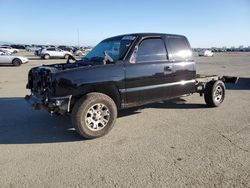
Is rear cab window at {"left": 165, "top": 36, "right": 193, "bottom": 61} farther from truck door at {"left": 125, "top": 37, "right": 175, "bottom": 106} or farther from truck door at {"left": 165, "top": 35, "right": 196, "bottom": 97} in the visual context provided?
truck door at {"left": 125, "top": 37, "right": 175, "bottom": 106}

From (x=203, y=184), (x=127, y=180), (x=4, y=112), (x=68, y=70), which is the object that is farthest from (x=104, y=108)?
(x=4, y=112)

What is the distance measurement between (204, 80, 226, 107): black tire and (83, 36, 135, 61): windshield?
2728 mm

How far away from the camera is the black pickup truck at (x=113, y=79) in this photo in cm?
511

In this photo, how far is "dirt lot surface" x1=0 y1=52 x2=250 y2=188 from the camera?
3.67 meters

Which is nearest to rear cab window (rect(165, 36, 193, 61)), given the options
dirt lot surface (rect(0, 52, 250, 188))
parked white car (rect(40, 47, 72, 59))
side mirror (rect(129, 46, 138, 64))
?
side mirror (rect(129, 46, 138, 64))

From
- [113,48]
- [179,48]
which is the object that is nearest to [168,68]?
[179,48]

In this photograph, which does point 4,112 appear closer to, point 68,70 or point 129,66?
point 68,70

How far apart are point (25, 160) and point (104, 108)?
5.60 ft

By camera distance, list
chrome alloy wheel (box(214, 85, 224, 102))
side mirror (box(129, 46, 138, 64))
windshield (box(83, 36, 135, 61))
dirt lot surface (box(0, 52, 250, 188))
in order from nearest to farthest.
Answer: dirt lot surface (box(0, 52, 250, 188)), side mirror (box(129, 46, 138, 64)), windshield (box(83, 36, 135, 61)), chrome alloy wheel (box(214, 85, 224, 102))

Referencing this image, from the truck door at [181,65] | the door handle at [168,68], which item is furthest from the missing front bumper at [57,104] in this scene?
the truck door at [181,65]

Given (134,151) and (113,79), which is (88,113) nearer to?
(113,79)

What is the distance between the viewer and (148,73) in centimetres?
607

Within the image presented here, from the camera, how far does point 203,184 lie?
3520 millimetres

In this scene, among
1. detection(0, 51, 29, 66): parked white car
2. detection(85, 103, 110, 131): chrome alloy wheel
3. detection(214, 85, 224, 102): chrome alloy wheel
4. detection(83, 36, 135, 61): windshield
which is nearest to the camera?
detection(85, 103, 110, 131): chrome alloy wheel
